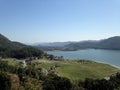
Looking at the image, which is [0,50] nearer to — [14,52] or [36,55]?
[14,52]

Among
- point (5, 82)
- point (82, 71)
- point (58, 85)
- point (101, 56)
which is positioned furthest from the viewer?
point (101, 56)

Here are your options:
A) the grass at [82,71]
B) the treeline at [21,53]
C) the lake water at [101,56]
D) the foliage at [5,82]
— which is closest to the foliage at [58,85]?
the foliage at [5,82]

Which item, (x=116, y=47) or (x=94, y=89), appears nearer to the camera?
(x=94, y=89)

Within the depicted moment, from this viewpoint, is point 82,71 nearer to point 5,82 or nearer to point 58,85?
point 58,85

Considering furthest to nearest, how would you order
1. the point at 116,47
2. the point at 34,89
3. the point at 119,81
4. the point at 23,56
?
the point at 116,47
the point at 23,56
the point at 119,81
the point at 34,89

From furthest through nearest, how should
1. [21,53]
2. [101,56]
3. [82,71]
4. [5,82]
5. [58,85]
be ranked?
[101,56], [21,53], [82,71], [58,85], [5,82]

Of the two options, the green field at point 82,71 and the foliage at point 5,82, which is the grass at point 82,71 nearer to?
the green field at point 82,71

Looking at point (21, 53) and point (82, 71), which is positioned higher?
point (21, 53)

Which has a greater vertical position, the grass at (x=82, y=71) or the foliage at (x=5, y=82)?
the foliage at (x=5, y=82)

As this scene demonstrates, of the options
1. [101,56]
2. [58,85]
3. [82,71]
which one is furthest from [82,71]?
[101,56]

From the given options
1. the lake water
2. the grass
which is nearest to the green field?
the grass

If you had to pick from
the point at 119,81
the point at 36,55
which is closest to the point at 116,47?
the point at 36,55
